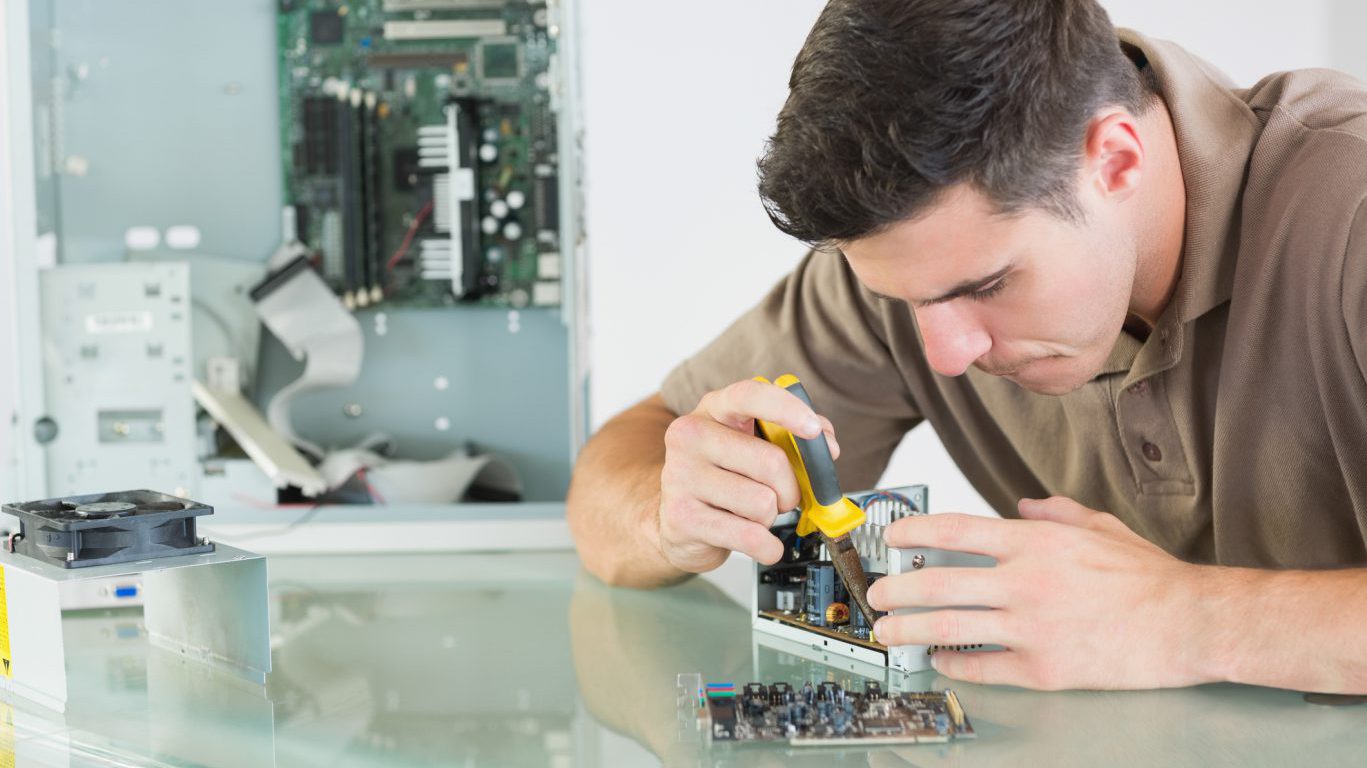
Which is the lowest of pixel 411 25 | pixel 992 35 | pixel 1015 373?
pixel 1015 373

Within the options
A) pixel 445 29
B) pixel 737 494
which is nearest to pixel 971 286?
pixel 737 494

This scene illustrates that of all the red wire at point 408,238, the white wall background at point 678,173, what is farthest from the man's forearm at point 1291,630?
the red wire at point 408,238

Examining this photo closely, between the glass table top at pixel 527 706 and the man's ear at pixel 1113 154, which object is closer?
the glass table top at pixel 527 706

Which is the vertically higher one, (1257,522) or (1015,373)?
(1015,373)

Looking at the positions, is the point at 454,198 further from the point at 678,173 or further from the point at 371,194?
the point at 678,173

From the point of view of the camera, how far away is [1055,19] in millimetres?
992

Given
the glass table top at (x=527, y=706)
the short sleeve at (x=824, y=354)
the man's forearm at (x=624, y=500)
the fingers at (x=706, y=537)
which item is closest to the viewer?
the glass table top at (x=527, y=706)

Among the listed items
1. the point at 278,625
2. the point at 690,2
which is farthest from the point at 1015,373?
the point at 690,2

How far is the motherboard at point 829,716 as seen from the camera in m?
0.87

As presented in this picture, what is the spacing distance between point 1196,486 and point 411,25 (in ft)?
5.38

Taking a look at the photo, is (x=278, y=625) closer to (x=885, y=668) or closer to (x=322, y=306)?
(x=885, y=668)

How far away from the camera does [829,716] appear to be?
89 cm

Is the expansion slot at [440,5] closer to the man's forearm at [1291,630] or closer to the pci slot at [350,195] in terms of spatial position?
the pci slot at [350,195]

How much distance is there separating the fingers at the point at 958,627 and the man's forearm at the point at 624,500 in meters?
0.37
